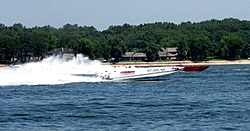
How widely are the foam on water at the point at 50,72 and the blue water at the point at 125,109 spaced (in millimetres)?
8038

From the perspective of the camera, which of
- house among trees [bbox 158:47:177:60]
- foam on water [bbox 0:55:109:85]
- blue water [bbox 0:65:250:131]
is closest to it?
blue water [bbox 0:65:250:131]

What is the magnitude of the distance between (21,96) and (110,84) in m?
12.3

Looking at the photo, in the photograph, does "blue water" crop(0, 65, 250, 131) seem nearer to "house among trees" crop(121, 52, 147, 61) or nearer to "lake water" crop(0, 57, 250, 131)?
"lake water" crop(0, 57, 250, 131)

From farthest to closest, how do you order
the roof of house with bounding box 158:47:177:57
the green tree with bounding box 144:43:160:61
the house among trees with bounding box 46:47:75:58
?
the house among trees with bounding box 46:47:75:58 < the roof of house with bounding box 158:47:177:57 < the green tree with bounding box 144:43:160:61

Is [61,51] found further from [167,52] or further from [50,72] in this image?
[50,72]

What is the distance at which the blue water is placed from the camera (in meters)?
25.5

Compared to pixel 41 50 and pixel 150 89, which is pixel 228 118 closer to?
pixel 150 89

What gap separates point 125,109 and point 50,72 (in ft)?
100

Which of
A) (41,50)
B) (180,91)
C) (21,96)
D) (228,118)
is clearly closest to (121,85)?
(180,91)

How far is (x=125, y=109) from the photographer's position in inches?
1210

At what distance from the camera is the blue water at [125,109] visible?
25516 mm

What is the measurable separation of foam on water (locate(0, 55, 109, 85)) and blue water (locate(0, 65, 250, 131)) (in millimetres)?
8038

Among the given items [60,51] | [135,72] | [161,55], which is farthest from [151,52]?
[135,72]

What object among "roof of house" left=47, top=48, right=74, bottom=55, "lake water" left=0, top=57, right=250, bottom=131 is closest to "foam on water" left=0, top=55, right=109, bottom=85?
"lake water" left=0, top=57, right=250, bottom=131
